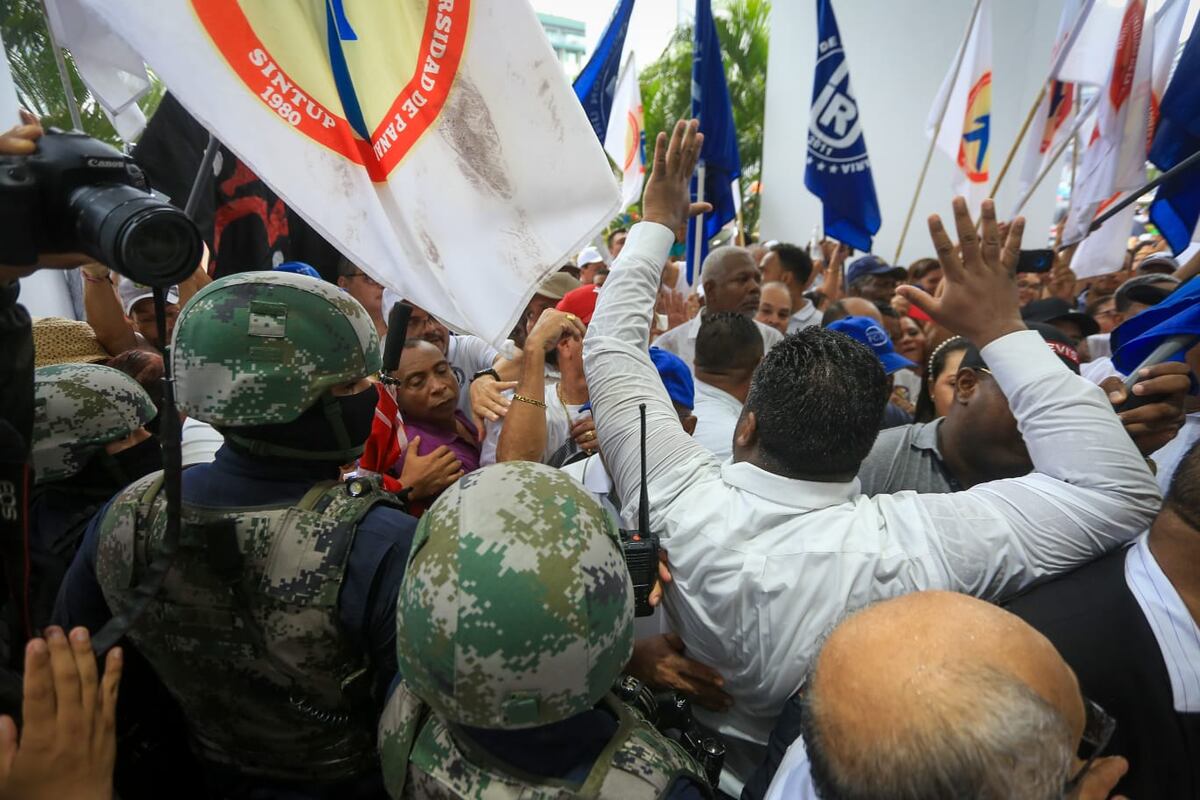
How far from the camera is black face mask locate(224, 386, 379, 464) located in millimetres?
1607

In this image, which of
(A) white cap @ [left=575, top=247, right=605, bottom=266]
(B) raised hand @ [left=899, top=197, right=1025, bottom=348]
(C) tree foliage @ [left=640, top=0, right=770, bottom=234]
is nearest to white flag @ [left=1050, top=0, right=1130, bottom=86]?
(B) raised hand @ [left=899, top=197, right=1025, bottom=348]

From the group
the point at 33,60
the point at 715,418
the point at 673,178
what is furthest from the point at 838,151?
the point at 33,60

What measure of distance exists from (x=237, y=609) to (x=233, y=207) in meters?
2.39

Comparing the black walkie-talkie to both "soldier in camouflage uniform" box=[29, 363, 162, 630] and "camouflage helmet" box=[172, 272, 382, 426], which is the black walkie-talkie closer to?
"camouflage helmet" box=[172, 272, 382, 426]

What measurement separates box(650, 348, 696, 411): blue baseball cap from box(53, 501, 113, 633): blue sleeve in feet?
5.81

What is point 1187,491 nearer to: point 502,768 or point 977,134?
point 502,768

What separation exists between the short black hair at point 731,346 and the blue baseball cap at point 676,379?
397 mm

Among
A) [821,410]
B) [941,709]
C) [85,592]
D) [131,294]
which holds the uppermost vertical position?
[821,410]

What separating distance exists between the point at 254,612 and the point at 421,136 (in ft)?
4.51

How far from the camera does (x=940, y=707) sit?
2.84ft

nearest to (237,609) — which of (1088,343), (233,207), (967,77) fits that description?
(233,207)

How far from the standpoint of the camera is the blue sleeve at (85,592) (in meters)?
1.63

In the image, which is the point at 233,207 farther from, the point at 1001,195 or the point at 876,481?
the point at 1001,195

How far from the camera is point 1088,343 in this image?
4793mm
